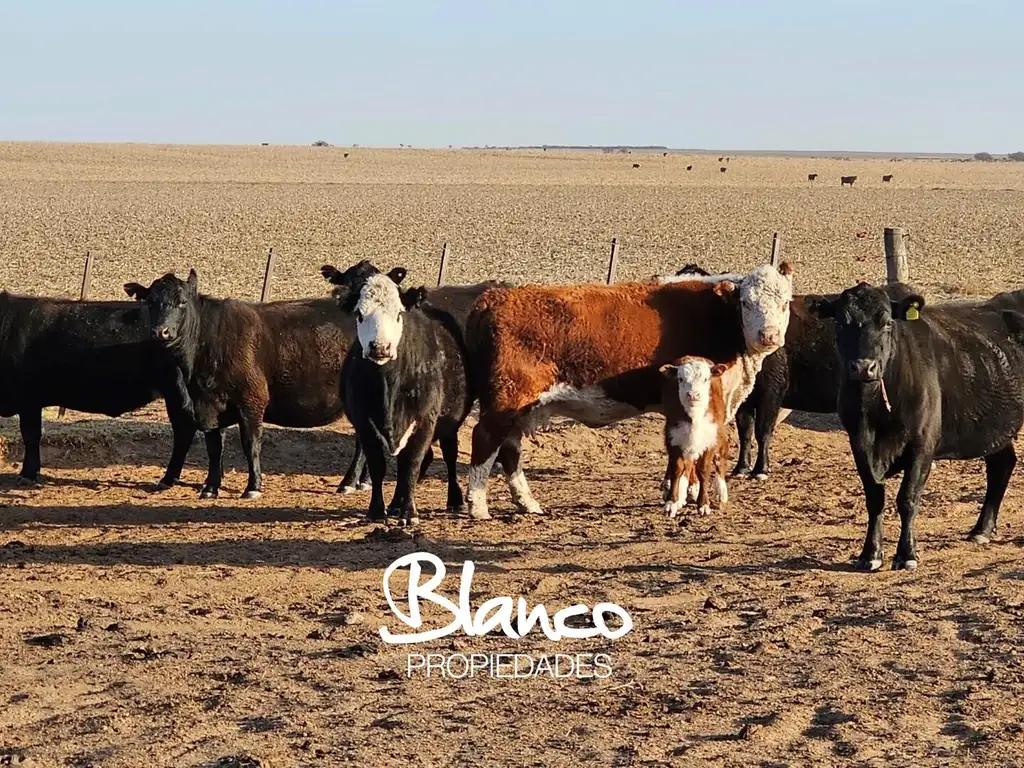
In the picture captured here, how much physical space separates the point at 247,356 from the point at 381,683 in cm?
626

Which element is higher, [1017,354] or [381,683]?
[1017,354]

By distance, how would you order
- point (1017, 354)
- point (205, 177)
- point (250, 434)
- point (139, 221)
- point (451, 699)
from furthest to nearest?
point (205, 177), point (139, 221), point (250, 434), point (1017, 354), point (451, 699)

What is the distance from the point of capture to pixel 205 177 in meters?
84.1

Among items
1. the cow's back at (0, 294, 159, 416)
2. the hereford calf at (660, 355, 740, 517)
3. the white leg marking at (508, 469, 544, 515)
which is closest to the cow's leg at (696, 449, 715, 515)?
the hereford calf at (660, 355, 740, 517)

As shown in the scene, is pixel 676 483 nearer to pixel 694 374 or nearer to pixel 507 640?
pixel 694 374

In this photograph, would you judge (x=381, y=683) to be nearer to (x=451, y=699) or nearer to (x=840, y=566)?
(x=451, y=699)

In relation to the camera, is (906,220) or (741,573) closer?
(741,573)

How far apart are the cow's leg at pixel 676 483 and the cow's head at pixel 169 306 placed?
4241mm

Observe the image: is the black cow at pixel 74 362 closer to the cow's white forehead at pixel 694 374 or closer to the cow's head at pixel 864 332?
the cow's white forehead at pixel 694 374

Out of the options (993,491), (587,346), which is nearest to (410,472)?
(587,346)

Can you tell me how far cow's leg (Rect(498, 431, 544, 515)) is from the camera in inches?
448

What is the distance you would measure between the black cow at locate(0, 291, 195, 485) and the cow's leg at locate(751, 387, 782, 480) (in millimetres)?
5206

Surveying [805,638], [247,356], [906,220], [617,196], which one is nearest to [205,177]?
[617,196]

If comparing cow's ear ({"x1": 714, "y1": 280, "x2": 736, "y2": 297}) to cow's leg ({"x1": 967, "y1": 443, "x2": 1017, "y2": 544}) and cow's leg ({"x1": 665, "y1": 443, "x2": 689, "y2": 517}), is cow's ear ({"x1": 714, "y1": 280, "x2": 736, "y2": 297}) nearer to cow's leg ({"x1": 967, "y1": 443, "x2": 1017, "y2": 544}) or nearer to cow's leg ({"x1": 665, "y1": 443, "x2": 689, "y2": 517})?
cow's leg ({"x1": 665, "y1": 443, "x2": 689, "y2": 517})
